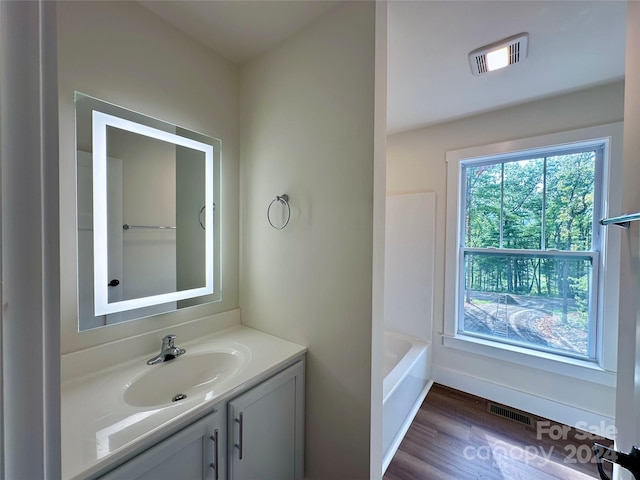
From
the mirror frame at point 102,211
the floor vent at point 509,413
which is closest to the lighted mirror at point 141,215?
the mirror frame at point 102,211

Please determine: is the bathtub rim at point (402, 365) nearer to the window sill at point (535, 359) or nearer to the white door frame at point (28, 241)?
the window sill at point (535, 359)

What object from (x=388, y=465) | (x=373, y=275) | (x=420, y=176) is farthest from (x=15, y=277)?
(x=420, y=176)

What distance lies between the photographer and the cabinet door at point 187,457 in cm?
78

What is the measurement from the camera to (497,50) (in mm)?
1514

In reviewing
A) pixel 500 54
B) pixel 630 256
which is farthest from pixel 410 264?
pixel 630 256

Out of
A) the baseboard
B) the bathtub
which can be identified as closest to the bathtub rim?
the bathtub

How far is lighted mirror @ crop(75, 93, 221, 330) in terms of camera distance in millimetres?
1120

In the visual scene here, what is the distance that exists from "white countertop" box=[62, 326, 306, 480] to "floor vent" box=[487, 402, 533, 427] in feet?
6.34

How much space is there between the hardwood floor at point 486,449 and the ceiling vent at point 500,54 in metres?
2.52

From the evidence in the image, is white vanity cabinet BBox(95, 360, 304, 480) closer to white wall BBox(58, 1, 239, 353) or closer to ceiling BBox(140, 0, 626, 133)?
white wall BBox(58, 1, 239, 353)

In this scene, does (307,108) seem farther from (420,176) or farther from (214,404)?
(420,176)

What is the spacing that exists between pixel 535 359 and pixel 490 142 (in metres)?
1.85

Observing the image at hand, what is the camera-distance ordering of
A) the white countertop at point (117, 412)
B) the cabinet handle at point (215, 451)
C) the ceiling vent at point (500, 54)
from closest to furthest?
the white countertop at point (117, 412), the cabinet handle at point (215, 451), the ceiling vent at point (500, 54)

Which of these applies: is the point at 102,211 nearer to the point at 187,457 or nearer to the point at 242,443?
the point at 187,457
